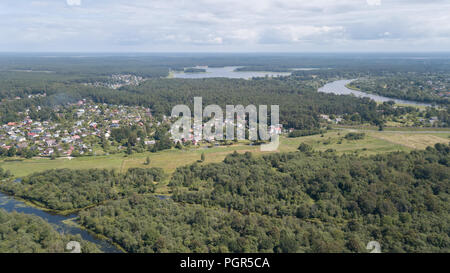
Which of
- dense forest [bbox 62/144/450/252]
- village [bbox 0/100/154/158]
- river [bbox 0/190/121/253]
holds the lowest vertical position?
river [bbox 0/190/121/253]

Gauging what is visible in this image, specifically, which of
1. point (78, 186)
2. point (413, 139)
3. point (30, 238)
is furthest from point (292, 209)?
point (413, 139)

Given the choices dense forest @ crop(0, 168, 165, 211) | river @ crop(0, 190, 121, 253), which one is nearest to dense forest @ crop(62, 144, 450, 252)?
river @ crop(0, 190, 121, 253)

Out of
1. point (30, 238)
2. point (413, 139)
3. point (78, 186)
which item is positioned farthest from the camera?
point (413, 139)

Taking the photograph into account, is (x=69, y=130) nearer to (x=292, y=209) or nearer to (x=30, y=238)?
(x=30, y=238)

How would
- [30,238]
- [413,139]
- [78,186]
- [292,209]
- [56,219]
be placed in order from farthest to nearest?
1. [413,139]
2. [78,186]
3. [56,219]
4. [292,209]
5. [30,238]

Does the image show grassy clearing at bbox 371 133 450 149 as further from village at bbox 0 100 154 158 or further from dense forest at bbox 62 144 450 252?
village at bbox 0 100 154 158

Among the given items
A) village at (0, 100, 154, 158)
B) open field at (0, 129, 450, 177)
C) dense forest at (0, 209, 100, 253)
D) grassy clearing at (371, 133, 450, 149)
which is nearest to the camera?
dense forest at (0, 209, 100, 253)

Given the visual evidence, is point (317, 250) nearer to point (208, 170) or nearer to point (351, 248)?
point (351, 248)
